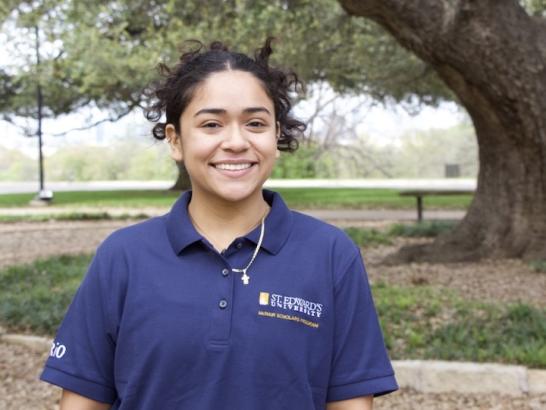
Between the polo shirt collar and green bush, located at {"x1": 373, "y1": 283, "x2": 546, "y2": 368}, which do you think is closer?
the polo shirt collar

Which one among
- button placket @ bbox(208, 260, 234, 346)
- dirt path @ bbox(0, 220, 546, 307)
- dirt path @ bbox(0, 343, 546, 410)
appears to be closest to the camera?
button placket @ bbox(208, 260, 234, 346)

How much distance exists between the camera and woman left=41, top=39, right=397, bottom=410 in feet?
5.53

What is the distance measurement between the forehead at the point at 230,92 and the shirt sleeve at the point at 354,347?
0.41 metres

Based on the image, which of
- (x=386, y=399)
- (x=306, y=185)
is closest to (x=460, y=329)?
(x=386, y=399)

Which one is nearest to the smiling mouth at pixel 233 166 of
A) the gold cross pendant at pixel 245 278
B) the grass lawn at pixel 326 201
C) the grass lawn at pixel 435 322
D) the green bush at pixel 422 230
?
the gold cross pendant at pixel 245 278

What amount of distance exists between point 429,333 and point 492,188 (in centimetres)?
402

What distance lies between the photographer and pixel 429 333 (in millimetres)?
5559

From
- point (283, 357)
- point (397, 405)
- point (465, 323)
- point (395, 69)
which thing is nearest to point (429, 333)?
point (465, 323)

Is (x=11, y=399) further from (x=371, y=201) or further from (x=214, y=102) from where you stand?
(x=371, y=201)

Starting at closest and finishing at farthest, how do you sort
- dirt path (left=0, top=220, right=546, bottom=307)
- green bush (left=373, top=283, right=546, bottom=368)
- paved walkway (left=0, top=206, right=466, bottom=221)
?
green bush (left=373, top=283, right=546, bottom=368) < dirt path (left=0, top=220, right=546, bottom=307) < paved walkway (left=0, top=206, right=466, bottom=221)

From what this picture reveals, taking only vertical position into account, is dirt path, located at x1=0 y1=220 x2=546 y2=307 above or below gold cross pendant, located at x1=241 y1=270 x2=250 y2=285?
below

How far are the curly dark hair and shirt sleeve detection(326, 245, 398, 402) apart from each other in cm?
43

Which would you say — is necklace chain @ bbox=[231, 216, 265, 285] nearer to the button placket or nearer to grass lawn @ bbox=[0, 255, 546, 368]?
the button placket

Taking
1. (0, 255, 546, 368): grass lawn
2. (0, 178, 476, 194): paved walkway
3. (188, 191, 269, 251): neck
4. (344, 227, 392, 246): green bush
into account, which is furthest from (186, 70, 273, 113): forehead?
(0, 178, 476, 194): paved walkway
